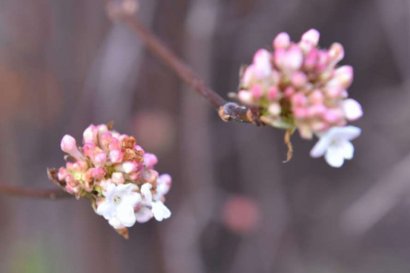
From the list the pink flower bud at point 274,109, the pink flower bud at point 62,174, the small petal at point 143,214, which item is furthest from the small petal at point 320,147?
the pink flower bud at point 62,174

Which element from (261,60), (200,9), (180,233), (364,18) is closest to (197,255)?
(180,233)

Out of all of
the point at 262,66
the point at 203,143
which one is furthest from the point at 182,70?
the point at 203,143

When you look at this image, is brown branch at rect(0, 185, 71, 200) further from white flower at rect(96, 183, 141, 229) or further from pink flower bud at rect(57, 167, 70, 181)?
white flower at rect(96, 183, 141, 229)

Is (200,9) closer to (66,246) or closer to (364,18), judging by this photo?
(364,18)

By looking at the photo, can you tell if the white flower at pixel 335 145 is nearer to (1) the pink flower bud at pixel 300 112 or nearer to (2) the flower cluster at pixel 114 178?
(1) the pink flower bud at pixel 300 112

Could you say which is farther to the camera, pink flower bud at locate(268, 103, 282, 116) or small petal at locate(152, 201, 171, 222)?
small petal at locate(152, 201, 171, 222)

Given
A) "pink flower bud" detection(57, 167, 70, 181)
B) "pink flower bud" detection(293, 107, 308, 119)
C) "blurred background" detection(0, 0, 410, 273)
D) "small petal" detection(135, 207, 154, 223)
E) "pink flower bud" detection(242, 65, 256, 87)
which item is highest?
"blurred background" detection(0, 0, 410, 273)

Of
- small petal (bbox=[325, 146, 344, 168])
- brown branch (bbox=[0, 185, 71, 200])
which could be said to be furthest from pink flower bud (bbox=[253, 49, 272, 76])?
brown branch (bbox=[0, 185, 71, 200])
